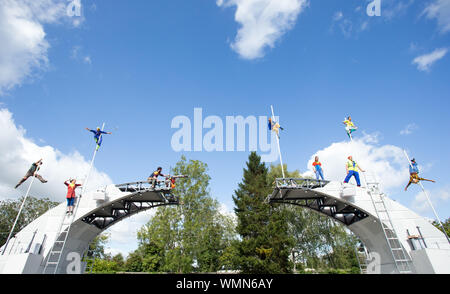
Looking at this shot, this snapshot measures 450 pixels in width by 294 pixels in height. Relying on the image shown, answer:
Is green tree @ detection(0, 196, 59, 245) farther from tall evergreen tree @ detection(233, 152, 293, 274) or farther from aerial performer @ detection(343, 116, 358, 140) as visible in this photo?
aerial performer @ detection(343, 116, 358, 140)

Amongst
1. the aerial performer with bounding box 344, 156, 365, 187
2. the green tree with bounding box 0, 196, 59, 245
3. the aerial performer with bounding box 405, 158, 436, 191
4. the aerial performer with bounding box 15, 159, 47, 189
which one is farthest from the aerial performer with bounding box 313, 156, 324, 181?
the green tree with bounding box 0, 196, 59, 245

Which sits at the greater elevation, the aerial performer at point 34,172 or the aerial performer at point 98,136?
the aerial performer at point 98,136

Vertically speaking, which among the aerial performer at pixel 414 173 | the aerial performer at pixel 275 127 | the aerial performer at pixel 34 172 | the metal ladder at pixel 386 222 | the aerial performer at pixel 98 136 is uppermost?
the aerial performer at pixel 275 127

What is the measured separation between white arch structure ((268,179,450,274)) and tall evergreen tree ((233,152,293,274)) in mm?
5742

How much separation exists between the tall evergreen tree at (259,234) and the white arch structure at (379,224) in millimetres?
5742

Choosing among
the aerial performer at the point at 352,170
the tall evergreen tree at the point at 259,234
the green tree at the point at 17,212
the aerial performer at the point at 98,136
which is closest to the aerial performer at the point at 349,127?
the aerial performer at the point at 352,170

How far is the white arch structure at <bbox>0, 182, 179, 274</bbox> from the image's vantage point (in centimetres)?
1008

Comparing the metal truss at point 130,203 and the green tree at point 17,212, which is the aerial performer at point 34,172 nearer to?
the metal truss at point 130,203

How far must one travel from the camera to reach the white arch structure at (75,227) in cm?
1008

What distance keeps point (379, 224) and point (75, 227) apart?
57.6 feet

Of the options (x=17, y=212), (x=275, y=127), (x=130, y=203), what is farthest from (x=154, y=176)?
(x=17, y=212)

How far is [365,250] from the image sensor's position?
14469 millimetres

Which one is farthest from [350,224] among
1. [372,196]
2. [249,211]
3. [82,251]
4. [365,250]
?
[82,251]
